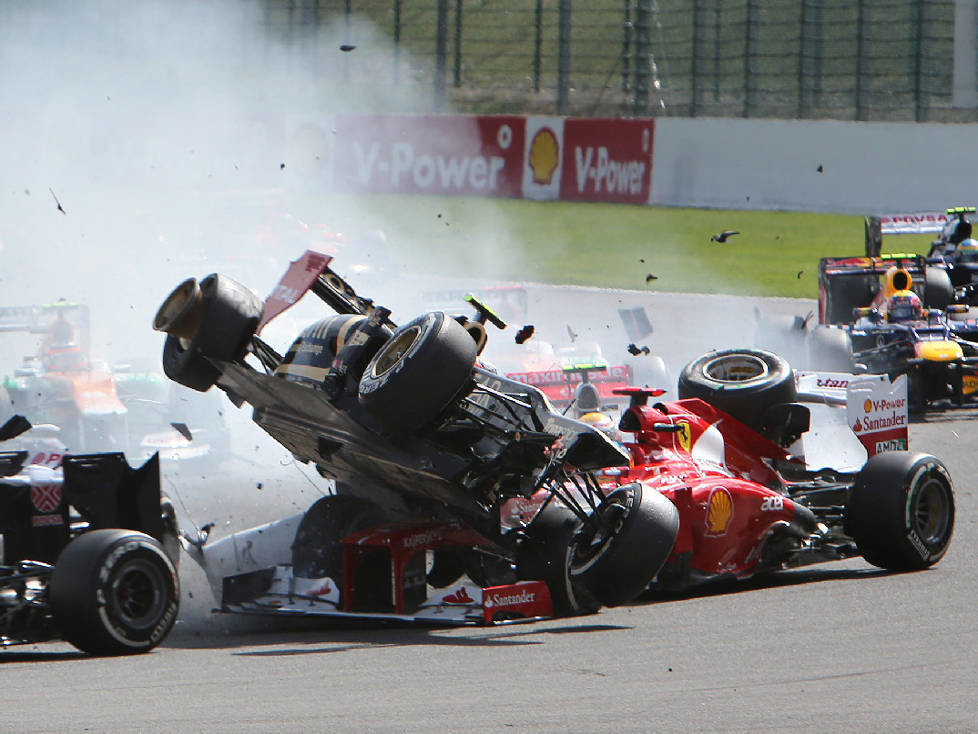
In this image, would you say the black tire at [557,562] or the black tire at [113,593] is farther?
the black tire at [557,562]

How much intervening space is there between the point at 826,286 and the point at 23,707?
1291cm

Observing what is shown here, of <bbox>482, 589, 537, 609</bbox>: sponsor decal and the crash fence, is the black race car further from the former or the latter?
the crash fence

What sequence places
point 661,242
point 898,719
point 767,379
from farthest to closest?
point 661,242 → point 767,379 → point 898,719

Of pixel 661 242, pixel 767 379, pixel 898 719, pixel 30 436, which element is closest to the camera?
pixel 898 719

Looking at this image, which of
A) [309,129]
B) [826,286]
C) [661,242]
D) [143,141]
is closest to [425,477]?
[826,286]

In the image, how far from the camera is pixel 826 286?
1638 cm

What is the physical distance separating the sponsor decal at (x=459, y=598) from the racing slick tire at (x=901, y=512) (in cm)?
243

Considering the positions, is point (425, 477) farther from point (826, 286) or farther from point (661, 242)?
point (661, 242)

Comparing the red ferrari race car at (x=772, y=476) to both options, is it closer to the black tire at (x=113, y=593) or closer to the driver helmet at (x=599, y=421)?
the driver helmet at (x=599, y=421)

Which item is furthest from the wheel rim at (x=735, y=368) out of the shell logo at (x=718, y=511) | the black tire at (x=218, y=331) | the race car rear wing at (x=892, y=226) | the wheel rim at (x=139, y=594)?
the race car rear wing at (x=892, y=226)

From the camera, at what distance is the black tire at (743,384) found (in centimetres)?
860

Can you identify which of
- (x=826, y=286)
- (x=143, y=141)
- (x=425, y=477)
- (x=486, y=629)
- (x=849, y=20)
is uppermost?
(x=849, y=20)

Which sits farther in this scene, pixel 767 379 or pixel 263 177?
pixel 263 177

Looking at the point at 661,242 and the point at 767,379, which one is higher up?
the point at 661,242
